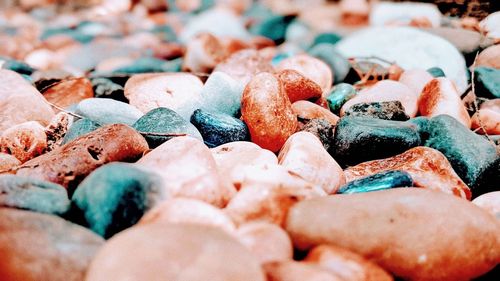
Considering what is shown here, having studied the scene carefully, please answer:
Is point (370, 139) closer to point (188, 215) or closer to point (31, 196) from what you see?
point (188, 215)

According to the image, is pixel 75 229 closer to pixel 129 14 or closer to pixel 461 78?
pixel 461 78

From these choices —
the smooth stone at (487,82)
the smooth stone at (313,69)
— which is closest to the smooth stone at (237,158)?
the smooth stone at (313,69)

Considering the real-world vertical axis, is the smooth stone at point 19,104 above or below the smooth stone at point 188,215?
below

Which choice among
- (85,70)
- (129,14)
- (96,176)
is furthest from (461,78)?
(129,14)

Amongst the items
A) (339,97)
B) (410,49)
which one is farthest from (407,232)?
(410,49)

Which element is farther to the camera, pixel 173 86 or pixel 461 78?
pixel 461 78

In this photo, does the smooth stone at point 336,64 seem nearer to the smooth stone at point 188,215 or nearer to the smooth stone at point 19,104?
the smooth stone at point 19,104

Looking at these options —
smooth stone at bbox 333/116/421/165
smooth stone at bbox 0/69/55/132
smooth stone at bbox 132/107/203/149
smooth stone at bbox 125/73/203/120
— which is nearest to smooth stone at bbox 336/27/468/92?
smooth stone at bbox 333/116/421/165

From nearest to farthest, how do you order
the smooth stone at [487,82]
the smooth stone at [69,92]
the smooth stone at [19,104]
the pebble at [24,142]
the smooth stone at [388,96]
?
the pebble at [24,142] < the smooth stone at [19,104] < the smooth stone at [388,96] < the smooth stone at [69,92] < the smooth stone at [487,82]
